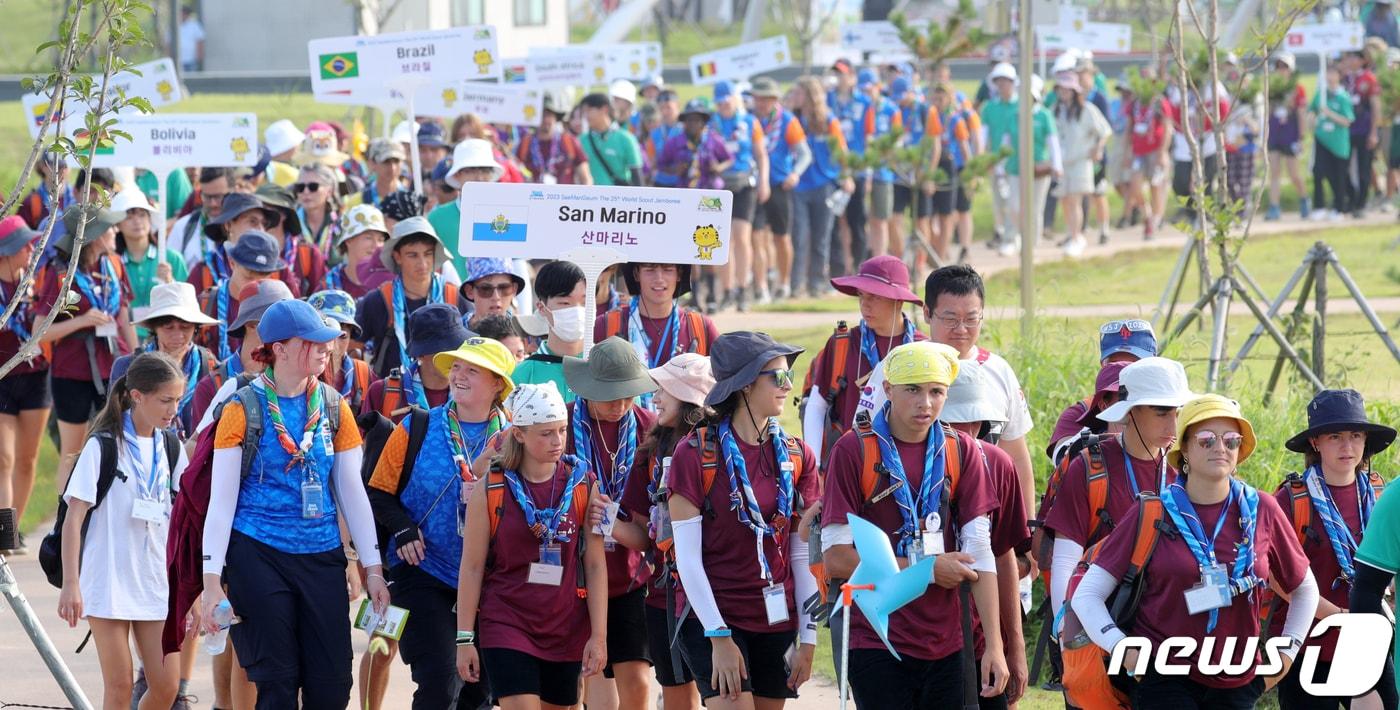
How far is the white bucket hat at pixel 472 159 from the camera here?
12.4 metres

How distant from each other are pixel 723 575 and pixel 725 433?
464mm

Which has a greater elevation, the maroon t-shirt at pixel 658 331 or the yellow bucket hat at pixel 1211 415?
the maroon t-shirt at pixel 658 331

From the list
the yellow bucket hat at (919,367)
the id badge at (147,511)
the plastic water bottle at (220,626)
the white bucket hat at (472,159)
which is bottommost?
the plastic water bottle at (220,626)

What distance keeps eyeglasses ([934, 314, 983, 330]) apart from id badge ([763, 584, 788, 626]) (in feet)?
5.12

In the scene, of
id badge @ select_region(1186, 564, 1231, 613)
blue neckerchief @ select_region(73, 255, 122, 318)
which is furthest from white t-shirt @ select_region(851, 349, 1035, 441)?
blue neckerchief @ select_region(73, 255, 122, 318)

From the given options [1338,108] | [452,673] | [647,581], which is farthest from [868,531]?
[1338,108]

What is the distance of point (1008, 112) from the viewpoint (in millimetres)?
21891

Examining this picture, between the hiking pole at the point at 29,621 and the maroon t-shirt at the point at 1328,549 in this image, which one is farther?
the hiking pole at the point at 29,621

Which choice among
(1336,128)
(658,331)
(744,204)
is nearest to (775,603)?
(658,331)

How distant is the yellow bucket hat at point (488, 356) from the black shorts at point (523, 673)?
100 cm

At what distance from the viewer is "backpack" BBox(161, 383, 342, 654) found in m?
6.62

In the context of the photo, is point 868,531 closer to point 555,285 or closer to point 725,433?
point 725,433

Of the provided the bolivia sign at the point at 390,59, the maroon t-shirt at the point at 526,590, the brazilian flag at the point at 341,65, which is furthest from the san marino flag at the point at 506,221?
the brazilian flag at the point at 341,65

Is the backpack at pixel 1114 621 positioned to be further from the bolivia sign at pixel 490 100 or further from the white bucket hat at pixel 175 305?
the bolivia sign at pixel 490 100
